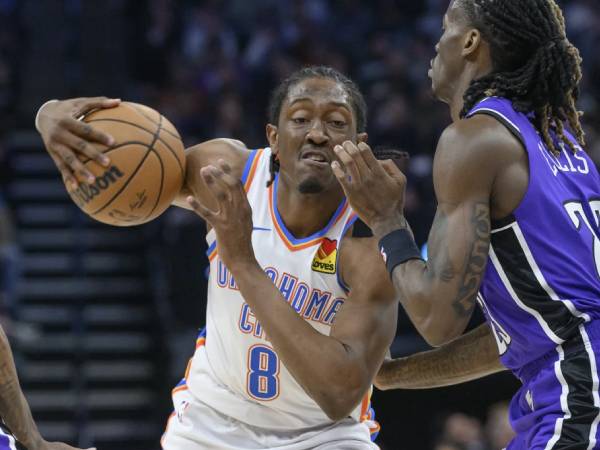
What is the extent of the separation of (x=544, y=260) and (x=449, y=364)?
3.46 feet

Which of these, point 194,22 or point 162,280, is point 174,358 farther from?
point 194,22

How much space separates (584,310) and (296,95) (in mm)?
1503

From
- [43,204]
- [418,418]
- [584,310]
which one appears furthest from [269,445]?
[43,204]

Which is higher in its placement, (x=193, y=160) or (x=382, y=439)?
(x=193, y=160)

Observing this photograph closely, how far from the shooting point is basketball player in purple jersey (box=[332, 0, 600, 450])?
3.08 meters

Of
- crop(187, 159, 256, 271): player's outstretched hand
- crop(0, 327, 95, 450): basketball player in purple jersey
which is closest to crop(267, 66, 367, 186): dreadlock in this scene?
crop(187, 159, 256, 271): player's outstretched hand

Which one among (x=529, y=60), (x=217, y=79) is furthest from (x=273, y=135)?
(x=217, y=79)

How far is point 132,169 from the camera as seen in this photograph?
393 cm

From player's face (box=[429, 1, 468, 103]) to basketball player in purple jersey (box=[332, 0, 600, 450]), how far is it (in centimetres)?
7

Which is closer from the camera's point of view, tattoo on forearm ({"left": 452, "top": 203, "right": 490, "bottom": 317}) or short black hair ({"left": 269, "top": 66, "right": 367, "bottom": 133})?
tattoo on forearm ({"left": 452, "top": 203, "right": 490, "bottom": 317})

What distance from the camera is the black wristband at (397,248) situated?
3238 mm

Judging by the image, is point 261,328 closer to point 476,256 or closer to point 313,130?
point 313,130

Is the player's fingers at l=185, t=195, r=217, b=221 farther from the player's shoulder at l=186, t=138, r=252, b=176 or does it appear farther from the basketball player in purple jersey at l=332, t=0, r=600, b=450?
the player's shoulder at l=186, t=138, r=252, b=176

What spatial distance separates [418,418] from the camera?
8656mm
